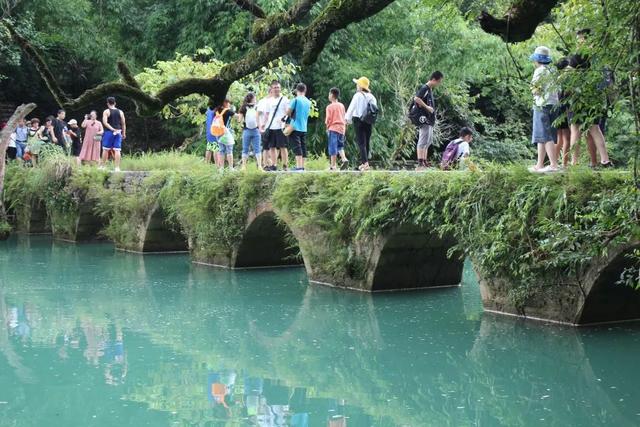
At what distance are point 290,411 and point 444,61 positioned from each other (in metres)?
21.7

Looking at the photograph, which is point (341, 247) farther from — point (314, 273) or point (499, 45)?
point (499, 45)

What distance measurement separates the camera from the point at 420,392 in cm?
916

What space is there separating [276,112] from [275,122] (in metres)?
0.18

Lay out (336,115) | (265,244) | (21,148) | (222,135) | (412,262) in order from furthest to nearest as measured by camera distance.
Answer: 1. (21,148)
2. (222,135)
3. (265,244)
4. (336,115)
5. (412,262)

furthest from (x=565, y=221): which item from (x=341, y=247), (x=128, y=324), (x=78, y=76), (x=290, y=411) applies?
(x=78, y=76)

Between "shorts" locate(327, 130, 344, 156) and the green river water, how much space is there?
8.00 ft

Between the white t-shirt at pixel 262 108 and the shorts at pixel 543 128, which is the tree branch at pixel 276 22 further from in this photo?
the white t-shirt at pixel 262 108

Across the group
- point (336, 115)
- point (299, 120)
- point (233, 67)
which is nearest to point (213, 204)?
point (299, 120)

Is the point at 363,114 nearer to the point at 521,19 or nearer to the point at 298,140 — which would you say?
the point at 298,140

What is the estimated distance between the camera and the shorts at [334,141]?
16.8 m

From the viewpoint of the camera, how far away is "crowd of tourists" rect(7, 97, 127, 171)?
21578mm

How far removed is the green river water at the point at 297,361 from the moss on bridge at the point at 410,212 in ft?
2.12

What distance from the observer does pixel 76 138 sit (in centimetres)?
2672

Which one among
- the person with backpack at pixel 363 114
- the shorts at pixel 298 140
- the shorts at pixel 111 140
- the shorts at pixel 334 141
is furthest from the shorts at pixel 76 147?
the person with backpack at pixel 363 114
